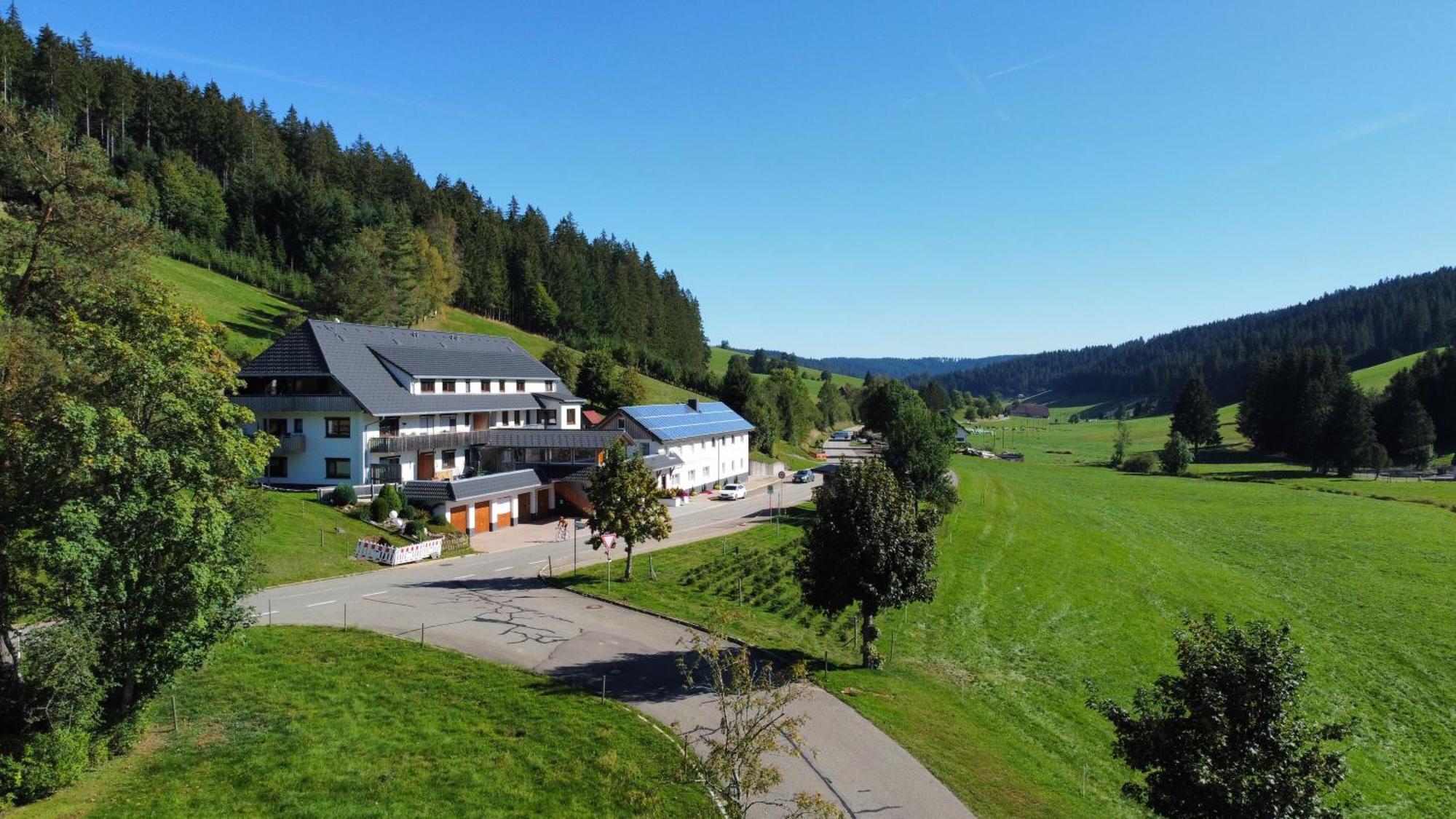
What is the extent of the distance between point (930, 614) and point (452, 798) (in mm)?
26817

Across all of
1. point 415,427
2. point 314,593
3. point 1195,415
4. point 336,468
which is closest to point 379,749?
point 314,593

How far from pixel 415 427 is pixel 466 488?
8729 millimetres

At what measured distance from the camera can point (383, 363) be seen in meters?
56.0

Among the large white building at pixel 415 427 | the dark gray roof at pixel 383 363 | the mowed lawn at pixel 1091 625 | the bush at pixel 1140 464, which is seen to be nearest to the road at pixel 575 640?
the mowed lawn at pixel 1091 625

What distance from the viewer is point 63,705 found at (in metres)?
16.5

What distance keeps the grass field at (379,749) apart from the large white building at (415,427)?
25415mm

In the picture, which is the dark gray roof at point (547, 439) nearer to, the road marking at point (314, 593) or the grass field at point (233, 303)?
the road marking at point (314, 593)

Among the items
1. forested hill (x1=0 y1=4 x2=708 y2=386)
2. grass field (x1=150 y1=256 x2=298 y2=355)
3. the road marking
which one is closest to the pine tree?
forested hill (x1=0 y1=4 x2=708 y2=386)

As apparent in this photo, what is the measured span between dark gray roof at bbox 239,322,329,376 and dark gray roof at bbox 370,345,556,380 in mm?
5156

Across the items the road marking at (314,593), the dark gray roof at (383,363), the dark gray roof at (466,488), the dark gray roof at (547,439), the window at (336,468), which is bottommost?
the road marking at (314,593)

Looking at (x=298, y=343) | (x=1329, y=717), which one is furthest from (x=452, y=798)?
(x=298, y=343)

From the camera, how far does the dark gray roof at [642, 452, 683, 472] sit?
63.7 metres

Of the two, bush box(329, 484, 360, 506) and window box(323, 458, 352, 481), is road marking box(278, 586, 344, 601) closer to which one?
bush box(329, 484, 360, 506)

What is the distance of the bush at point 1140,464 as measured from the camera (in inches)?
4343
